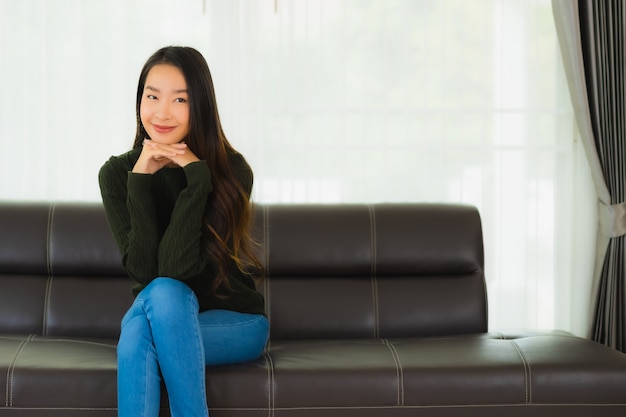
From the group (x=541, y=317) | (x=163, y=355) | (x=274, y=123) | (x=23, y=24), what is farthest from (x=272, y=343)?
(x=23, y=24)

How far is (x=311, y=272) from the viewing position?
10.4 ft

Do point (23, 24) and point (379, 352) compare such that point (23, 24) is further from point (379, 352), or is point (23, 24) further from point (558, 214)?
point (558, 214)

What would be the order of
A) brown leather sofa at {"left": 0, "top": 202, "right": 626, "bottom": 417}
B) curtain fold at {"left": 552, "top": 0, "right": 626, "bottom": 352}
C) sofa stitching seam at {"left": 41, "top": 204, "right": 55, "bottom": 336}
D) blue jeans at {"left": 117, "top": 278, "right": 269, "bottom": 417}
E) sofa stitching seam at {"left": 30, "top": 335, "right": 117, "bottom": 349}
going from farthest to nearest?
curtain fold at {"left": 552, "top": 0, "right": 626, "bottom": 352}
sofa stitching seam at {"left": 41, "top": 204, "right": 55, "bottom": 336}
sofa stitching seam at {"left": 30, "top": 335, "right": 117, "bottom": 349}
brown leather sofa at {"left": 0, "top": 202, "right": 626, "bottom": 417}
blue jeans at {"left": 117, "top": 278, "right": 269, "bottom": 417}

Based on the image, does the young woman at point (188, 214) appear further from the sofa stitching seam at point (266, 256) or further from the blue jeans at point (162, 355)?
the sofa stitching seam at point (266, 256)

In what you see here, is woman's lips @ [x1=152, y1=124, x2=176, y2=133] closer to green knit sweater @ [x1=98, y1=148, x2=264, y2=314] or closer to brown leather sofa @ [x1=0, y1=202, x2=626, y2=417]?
green knit sweater @ [x1=98, y1=148, x2=264, y2=314]

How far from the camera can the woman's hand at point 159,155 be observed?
8.48 feet

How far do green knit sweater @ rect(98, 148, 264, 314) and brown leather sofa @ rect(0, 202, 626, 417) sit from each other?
24 centimetres

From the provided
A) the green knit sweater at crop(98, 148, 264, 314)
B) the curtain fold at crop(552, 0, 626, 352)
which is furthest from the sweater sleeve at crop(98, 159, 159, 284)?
the curtain fold at crop(552, 0, 626, 352)

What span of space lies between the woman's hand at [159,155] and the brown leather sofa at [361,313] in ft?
1.88

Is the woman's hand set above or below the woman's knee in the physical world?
above

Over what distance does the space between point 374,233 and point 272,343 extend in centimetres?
55

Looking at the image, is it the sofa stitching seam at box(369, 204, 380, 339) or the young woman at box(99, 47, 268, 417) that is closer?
the young woman at box(99, 47, 268, 417)

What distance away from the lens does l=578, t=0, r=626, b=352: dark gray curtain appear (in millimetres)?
3527

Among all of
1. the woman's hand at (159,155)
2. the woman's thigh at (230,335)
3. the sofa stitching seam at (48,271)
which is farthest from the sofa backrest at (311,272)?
the woman's hand at (159,155)
